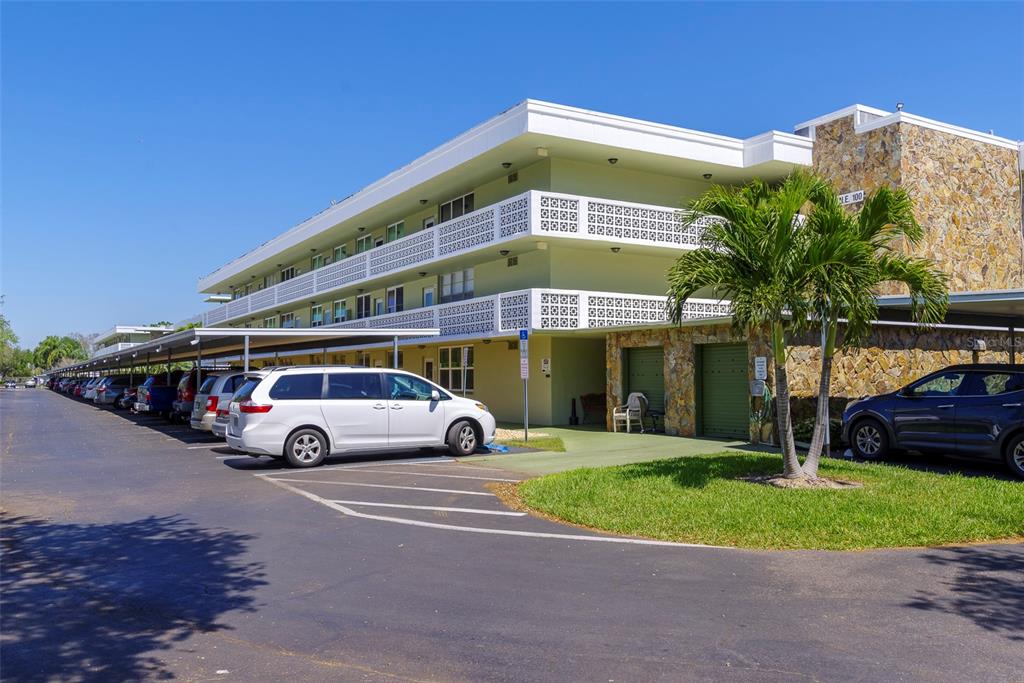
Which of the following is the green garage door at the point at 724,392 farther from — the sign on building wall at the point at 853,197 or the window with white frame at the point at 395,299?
the window with white frame at the point at 395,299

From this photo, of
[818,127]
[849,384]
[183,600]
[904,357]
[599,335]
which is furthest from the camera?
[818,127]

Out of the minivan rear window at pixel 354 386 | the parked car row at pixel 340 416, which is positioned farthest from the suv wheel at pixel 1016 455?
the minivan rear window at pixel 354 386

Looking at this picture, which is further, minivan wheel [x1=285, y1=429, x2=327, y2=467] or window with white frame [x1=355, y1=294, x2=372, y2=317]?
window with white frame [x1=355, y1=294, x2=372, y2=317]

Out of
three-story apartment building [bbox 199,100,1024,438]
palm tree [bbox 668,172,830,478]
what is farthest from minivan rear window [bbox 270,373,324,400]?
palm tree [bbox 668,172,830,478]

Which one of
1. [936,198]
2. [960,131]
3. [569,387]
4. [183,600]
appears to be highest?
[960,131]

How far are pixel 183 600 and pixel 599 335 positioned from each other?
1867cm

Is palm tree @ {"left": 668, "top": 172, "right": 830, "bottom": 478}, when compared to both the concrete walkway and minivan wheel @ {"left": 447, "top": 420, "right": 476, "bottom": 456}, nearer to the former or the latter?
the concrete walkway

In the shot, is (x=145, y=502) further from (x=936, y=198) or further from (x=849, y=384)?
(x=936, y=198)

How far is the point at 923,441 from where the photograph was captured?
13.2 metres

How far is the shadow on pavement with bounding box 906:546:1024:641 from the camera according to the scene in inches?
225

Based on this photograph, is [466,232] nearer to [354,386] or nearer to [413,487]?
[354,386]

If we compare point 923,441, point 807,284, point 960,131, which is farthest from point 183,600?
point 960,131

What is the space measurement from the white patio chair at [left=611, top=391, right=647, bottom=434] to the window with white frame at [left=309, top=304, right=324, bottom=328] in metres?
25.0

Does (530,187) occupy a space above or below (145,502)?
above
